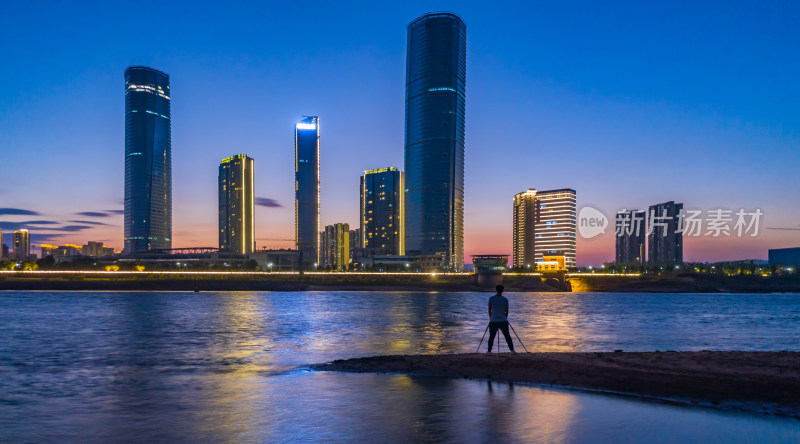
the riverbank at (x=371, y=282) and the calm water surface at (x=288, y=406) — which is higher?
the calm water surface at (x=288, y=406)

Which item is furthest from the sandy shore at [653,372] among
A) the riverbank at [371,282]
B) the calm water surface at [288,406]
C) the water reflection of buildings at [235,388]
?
the riverbank at [371,282]

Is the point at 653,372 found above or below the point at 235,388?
above

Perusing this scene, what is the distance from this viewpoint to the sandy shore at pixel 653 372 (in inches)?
484

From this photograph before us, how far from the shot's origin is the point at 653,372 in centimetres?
1441

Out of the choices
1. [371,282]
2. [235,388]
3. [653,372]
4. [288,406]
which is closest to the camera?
[288,406]

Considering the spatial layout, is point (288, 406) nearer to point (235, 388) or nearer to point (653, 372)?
point (235, 388)

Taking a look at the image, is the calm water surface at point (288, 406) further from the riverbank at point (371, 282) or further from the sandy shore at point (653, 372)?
the riverbank at point (371, 282)

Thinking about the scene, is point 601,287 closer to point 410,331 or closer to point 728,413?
point 410,331

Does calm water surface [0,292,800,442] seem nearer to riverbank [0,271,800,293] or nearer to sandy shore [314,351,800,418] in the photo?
sandy shore [314,351,800,418]

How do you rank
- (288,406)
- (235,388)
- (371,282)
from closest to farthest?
(288,406)
(235,388)
(371,282)

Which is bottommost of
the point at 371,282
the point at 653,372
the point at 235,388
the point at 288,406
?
the point at 371,282

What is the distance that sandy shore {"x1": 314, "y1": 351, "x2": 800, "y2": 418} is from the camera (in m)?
12.3

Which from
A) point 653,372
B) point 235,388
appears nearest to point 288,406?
point 235,388

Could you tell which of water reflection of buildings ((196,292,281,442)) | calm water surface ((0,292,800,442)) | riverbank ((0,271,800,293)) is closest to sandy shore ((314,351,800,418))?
calm water surface ((0,292,800,442))
